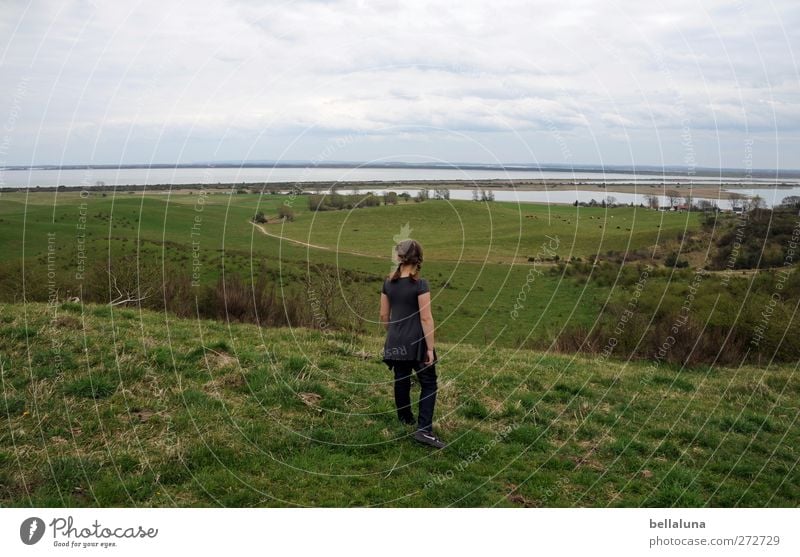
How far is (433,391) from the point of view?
8.40 m

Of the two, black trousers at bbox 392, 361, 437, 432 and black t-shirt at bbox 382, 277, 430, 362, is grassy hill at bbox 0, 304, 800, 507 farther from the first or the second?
black t-shirt at bbox 382, 277, 430, 362

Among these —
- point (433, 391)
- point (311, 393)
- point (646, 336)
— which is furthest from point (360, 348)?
point (646, 336)

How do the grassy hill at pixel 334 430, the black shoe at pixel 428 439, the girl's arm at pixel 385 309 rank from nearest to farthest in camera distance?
the grassy hill at pixel 334 430, the black shoe at pixel 428 439, the girl's arm at pixel 385 309

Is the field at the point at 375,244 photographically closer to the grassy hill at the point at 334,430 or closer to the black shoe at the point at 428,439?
the grassy hill at the point at 334,430

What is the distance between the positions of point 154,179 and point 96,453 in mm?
10224

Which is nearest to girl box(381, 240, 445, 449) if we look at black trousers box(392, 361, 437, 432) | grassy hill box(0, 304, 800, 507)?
black trousers box(392, 361, 437, 432)

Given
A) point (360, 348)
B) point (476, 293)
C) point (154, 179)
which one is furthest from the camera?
point (476, 293)

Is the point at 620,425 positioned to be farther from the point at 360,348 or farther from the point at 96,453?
the point at 96,453

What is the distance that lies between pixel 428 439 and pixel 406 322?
166cm

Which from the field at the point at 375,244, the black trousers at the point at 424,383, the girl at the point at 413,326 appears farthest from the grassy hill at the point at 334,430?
the field at the point at 375,244

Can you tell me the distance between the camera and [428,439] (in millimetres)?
8383

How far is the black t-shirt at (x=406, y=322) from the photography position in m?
8.16

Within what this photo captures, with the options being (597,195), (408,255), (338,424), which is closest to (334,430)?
(338,424)

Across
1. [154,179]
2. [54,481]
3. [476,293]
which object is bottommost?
[476,293]
